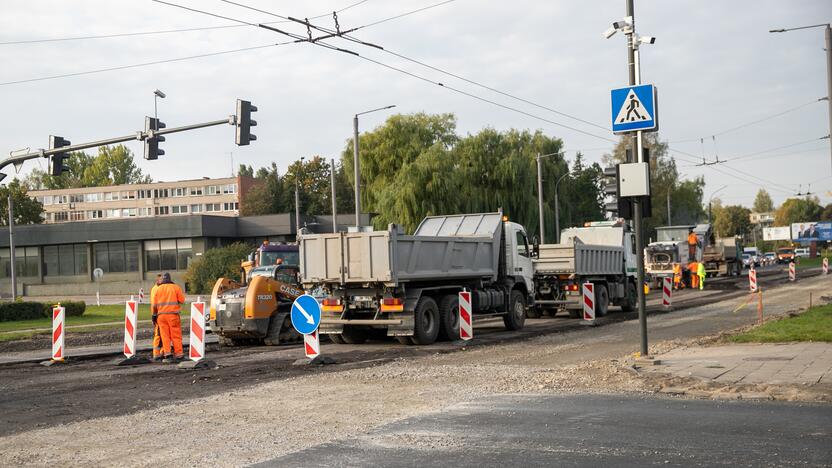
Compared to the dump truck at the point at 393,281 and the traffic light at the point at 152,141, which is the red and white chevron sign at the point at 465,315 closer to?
the dump truck at the point at 393,281

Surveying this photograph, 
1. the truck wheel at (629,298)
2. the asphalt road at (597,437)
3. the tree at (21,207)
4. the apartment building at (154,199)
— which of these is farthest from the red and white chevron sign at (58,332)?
the apartment building at (154,199)

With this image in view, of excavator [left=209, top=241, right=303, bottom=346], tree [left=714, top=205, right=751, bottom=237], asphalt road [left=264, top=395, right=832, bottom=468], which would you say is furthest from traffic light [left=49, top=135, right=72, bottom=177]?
tree [left=714, top=205, right=751, bottom=237]

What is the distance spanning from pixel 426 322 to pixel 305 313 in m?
4.50

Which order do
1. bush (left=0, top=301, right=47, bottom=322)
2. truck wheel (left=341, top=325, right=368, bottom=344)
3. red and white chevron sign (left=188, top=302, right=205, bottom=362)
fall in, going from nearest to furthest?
red and white chevron sign (left=188, top=302, right=205, bottom=362) < truck wheel (left=341, top=325, right=368, bottom=344) < bush (left=0, top=301, right=47, bottom=322)

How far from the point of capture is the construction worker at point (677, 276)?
44469 millimetres

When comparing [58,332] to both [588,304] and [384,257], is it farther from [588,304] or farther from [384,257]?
[588,304]

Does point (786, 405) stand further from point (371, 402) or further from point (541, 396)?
point (371, 402)

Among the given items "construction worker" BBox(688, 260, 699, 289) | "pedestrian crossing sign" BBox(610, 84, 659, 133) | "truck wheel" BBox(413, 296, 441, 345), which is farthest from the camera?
"construction worker" BBox(688, 260, 699, 289)

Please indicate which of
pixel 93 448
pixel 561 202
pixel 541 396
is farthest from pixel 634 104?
pixel 561 202

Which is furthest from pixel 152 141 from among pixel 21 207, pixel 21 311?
pixel 21 207

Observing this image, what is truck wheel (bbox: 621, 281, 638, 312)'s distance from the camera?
94.0 ft

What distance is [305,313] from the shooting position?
1438 centimetres

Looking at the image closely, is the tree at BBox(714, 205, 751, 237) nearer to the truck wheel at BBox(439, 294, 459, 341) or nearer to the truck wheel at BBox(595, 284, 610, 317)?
the truck wheel at BBox(595, 284, 610, 317)

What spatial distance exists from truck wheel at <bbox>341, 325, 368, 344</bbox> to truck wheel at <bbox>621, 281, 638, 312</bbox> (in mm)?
11822
